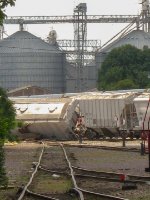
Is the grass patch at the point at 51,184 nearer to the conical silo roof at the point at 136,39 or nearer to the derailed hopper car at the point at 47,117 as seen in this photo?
the derailed hopper car at the point at 47,117

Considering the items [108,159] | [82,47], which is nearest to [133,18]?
[82,47]

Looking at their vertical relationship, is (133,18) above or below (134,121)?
above

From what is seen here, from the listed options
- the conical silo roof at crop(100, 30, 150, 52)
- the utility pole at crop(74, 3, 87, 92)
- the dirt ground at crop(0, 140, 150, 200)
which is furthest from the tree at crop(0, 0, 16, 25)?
the conical silo roof at crop(100, 30, 150, 52)

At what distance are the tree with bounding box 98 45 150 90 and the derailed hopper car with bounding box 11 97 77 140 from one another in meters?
44.2

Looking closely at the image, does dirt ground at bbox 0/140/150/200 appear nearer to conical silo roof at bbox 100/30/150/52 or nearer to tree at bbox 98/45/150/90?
tree at bbox 98/45/150/90

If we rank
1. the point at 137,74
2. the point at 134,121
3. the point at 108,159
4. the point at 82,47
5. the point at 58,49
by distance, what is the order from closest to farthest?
the point at 108,159, the point at 134,121, the point at 137,74, the point at 82,47, the point at 58,49

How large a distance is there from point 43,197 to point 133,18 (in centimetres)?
11539

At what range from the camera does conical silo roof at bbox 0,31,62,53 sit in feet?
416

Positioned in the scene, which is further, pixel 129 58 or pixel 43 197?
pixel 129 58

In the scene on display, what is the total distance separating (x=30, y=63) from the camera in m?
126

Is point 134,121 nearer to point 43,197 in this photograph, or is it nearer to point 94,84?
point 43,197

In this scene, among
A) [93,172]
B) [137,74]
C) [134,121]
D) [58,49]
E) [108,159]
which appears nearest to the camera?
[93,172]

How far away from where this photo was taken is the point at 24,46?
127750mm

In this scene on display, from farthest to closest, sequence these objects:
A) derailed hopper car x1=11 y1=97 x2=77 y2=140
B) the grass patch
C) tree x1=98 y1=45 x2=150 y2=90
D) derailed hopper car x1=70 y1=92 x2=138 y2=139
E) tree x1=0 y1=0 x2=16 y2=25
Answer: tree x1=98 y1=45 x2=150 y2=90 < derailed hopper car x1=11 y1=97 x2=77 y2=140 < derailed hopper car x1=70 y1=92 x2=138 y2=139 < the grass patch < tree x1=0 y1=0 x2=16 y2=25
